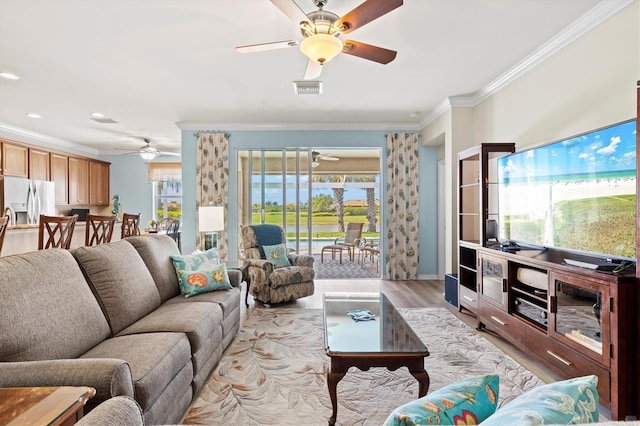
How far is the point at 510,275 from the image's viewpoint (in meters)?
3.09

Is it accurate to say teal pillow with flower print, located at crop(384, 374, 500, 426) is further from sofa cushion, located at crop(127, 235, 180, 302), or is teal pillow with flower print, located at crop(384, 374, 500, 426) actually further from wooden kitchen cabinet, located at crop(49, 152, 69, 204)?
wooden kitchen cabinet, located at crop(49, 152, 69, 204)

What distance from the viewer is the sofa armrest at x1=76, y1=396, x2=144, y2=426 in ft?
2.77

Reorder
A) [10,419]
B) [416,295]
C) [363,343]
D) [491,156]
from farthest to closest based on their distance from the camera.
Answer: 1. [416,295]
2. [491,156]
3. [363,343]
4. [10,419]

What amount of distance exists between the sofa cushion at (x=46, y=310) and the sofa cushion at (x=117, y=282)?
0.09 metres

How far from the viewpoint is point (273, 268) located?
14.6ft

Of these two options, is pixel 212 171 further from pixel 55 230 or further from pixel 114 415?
pixel 114 415

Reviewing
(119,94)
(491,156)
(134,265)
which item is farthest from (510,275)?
(119,94)

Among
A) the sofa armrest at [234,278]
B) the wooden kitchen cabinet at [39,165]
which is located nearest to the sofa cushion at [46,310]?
the sofa armrest at [234,278]

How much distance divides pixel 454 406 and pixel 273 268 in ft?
12.5

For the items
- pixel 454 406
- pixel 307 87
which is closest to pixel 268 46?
pixel 307 87

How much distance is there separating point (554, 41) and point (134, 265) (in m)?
3.98

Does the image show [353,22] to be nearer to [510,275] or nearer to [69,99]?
[510,275]

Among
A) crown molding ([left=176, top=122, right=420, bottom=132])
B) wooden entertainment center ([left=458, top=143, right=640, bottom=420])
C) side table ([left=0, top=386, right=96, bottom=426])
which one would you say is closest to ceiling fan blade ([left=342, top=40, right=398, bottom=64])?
wooden entertainment center ([left=458, top=143, right=640, bottom=420])

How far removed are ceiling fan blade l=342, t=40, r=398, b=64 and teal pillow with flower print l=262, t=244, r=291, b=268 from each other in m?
2.82
